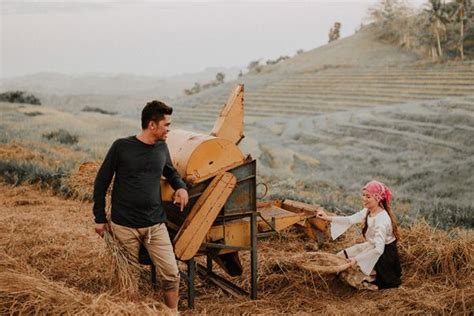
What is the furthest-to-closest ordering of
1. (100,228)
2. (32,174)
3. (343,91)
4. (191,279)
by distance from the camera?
(343,91)
(32,174)
(191,279)
(100,228)

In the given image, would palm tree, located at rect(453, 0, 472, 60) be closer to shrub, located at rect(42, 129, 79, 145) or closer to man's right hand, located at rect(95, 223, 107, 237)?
man's right hand, located at rect(95, 223, 107, 237)

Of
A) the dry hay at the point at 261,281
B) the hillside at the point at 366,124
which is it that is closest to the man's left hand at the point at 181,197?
the dry hay at the point at 261,281

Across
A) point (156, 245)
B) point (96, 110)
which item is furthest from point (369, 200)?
point (96, 110)

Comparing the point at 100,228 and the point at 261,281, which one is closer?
the point at 100,228

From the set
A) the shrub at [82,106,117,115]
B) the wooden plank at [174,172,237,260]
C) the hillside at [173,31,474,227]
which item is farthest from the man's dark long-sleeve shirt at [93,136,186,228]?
the shrub at [82,106,117,115]

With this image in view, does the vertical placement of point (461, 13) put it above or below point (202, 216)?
above

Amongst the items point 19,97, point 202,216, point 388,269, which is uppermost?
point 19,97

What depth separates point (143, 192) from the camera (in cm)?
368

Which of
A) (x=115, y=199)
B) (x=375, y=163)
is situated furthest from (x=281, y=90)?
(x=115, y=199)

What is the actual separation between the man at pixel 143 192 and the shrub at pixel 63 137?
919 cm

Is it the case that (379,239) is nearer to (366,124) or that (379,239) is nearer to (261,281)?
(261,281)

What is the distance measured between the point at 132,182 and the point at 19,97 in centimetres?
1191

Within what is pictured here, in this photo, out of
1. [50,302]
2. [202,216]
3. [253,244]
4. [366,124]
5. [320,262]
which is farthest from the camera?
[366,124]

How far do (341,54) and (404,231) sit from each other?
21.4 feet
